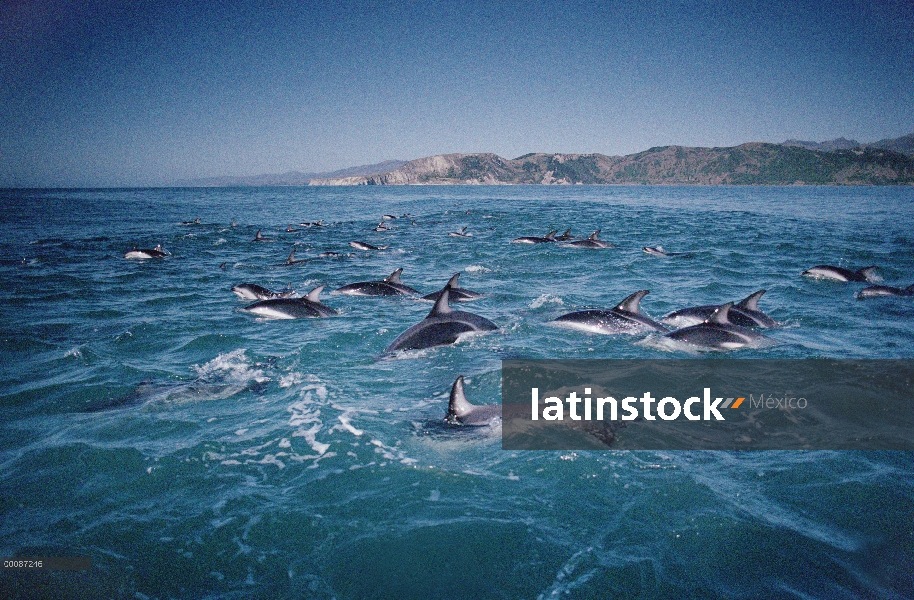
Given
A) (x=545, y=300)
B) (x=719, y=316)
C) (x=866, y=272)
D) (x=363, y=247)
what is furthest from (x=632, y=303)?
(x=363, y=247)

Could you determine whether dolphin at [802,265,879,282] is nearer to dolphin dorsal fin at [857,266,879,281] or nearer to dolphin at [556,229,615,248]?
dolphin dorsal fin at [857,266,879,281]

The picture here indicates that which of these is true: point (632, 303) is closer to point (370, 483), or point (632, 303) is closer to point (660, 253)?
point (370, 483)

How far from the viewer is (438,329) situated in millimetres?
10344

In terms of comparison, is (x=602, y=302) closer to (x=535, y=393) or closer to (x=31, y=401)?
(x=535, y=393)

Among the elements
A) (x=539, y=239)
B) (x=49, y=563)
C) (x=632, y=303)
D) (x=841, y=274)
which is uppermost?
(x=539, y=239)

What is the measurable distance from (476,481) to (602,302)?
1036 centimetres

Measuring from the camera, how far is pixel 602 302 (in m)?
14.6

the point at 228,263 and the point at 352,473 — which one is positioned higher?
the point at 228,263

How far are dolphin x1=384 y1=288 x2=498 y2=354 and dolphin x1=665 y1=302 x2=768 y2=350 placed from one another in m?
4.66

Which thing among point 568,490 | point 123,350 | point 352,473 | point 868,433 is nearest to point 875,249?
point 868,433

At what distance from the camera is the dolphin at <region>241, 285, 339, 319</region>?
12.9 meters

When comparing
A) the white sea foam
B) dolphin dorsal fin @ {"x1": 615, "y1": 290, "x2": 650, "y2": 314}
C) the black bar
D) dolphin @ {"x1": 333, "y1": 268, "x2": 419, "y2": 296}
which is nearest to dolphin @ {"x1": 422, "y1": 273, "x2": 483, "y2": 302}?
dolphin @ {"x1": 333, "y1": 268, "x2": 419, "y2": 296}

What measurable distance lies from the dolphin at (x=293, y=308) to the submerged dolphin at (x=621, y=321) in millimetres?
7147

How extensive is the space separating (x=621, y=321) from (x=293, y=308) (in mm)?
9076
